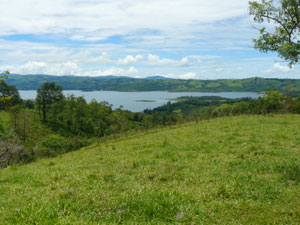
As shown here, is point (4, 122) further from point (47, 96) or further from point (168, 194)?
point (168, 194)

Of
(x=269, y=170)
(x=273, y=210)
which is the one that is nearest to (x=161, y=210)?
(x=273, y=210)

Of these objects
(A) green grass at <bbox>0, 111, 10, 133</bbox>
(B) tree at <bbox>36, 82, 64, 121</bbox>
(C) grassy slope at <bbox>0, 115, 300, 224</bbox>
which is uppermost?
(B) tree at <bbox>36, 82, 64, 121</bbox>

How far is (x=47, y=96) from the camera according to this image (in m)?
126

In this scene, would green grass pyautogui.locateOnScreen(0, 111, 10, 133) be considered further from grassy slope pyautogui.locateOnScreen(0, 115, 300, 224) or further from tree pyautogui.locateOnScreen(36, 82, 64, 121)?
grassy slope pyautogui.locateOnScreen(0, 115, 300, 224)

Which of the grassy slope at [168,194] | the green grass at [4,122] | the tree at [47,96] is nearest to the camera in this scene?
the grassy slope at [168,194]

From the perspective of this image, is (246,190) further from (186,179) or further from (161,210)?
(161,210)

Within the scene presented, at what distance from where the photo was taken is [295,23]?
431 inches

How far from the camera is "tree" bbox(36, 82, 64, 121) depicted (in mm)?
122562

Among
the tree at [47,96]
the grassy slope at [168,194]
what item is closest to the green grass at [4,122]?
the tree at [47,96]

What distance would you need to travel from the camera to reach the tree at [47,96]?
122562mm

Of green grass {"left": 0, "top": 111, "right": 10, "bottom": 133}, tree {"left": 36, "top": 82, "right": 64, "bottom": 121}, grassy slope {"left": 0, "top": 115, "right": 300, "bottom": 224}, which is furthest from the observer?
tree {"left": 36, "top": 82, "right": 64, "bottom": 121}

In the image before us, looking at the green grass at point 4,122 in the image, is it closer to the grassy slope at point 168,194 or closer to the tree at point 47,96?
the tree at point 47,96

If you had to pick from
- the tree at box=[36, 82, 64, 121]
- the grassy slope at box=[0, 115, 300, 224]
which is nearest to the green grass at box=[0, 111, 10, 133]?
the tree at box=[36, 82, 64, 121]

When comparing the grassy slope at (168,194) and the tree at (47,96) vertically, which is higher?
the tree at (47,96)
